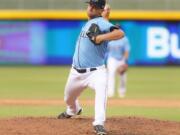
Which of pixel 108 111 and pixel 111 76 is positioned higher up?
pixel 111 76

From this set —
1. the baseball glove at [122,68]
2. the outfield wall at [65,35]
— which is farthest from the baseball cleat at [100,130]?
the outfield wall at [65,35]

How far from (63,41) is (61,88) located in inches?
324

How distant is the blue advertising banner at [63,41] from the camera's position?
26.2 m

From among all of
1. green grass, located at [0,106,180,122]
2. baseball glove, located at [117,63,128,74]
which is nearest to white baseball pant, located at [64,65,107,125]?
green grass, located at [0,106,180,122]

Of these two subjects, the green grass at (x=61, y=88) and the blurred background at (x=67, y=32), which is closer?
the green grass at (x=61, y=88)

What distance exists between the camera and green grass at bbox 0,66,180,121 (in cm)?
1314

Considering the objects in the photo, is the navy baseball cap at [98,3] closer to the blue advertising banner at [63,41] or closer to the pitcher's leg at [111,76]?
the pitcher's leg at [111,76]

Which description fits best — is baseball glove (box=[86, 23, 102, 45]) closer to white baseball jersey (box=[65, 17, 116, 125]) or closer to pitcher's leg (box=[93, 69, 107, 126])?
white baseball jersey (box=[65, 17, 116, 125])

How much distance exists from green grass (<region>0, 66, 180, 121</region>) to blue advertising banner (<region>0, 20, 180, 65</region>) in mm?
645

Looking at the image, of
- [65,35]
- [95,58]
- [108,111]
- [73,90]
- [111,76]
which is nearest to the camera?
[95,58]

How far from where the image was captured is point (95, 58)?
922cm

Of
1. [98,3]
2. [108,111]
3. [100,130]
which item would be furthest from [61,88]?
[100,130]

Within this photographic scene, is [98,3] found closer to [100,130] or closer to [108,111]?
[100,130]

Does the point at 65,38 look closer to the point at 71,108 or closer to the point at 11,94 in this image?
the point at 11,94
